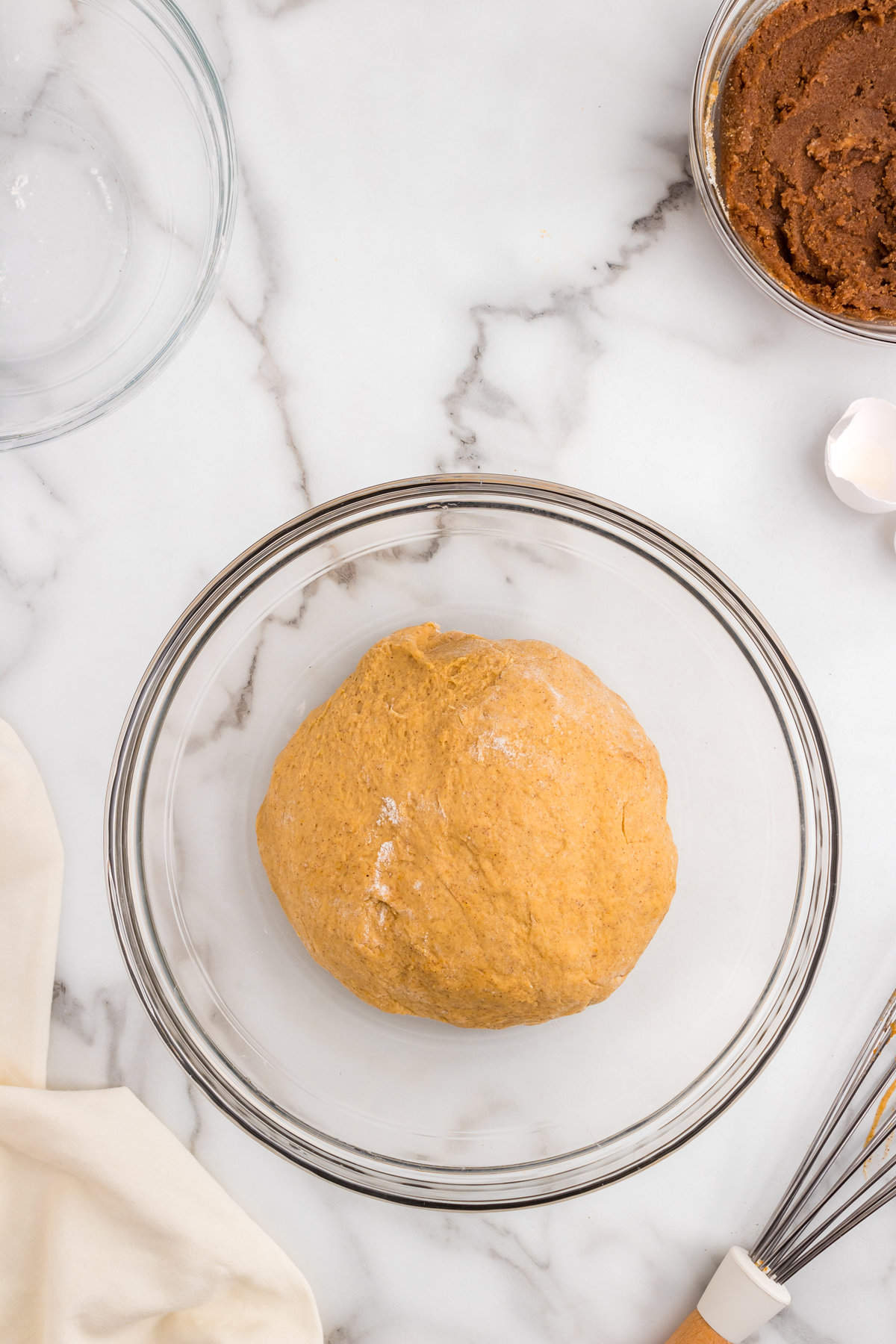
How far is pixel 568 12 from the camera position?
1.26 m

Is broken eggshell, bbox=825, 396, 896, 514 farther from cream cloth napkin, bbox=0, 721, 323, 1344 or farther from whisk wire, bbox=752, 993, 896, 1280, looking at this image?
cream cloth napkin, bbox=0, 721, 323, 1344

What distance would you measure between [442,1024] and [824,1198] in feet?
1.94

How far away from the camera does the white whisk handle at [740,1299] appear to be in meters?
1.21

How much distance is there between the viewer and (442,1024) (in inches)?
47.4

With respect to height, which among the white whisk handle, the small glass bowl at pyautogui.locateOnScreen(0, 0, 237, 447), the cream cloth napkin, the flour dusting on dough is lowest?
the cream cloth napkin

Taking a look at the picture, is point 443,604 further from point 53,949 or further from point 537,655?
point 53,949

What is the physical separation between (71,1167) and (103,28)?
1.54m

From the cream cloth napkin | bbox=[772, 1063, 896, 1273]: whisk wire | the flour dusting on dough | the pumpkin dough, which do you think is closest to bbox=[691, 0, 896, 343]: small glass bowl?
the pumpkin dough

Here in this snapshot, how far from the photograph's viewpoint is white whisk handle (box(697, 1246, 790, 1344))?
3.98 feet

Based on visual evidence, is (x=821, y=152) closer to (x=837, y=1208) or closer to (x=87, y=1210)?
(x=837, y=1208)

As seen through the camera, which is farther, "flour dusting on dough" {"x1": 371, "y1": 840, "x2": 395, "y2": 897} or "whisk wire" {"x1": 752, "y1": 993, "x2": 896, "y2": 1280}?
"whisk wire" {"x1": 752, "y1": 993, "x2": 896, "y2": 1280}

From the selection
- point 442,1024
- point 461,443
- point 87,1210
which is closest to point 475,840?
point 442,1024

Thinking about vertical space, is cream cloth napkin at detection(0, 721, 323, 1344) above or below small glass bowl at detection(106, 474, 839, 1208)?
below

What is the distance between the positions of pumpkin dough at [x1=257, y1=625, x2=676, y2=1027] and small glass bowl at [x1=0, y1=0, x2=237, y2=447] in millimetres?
614
